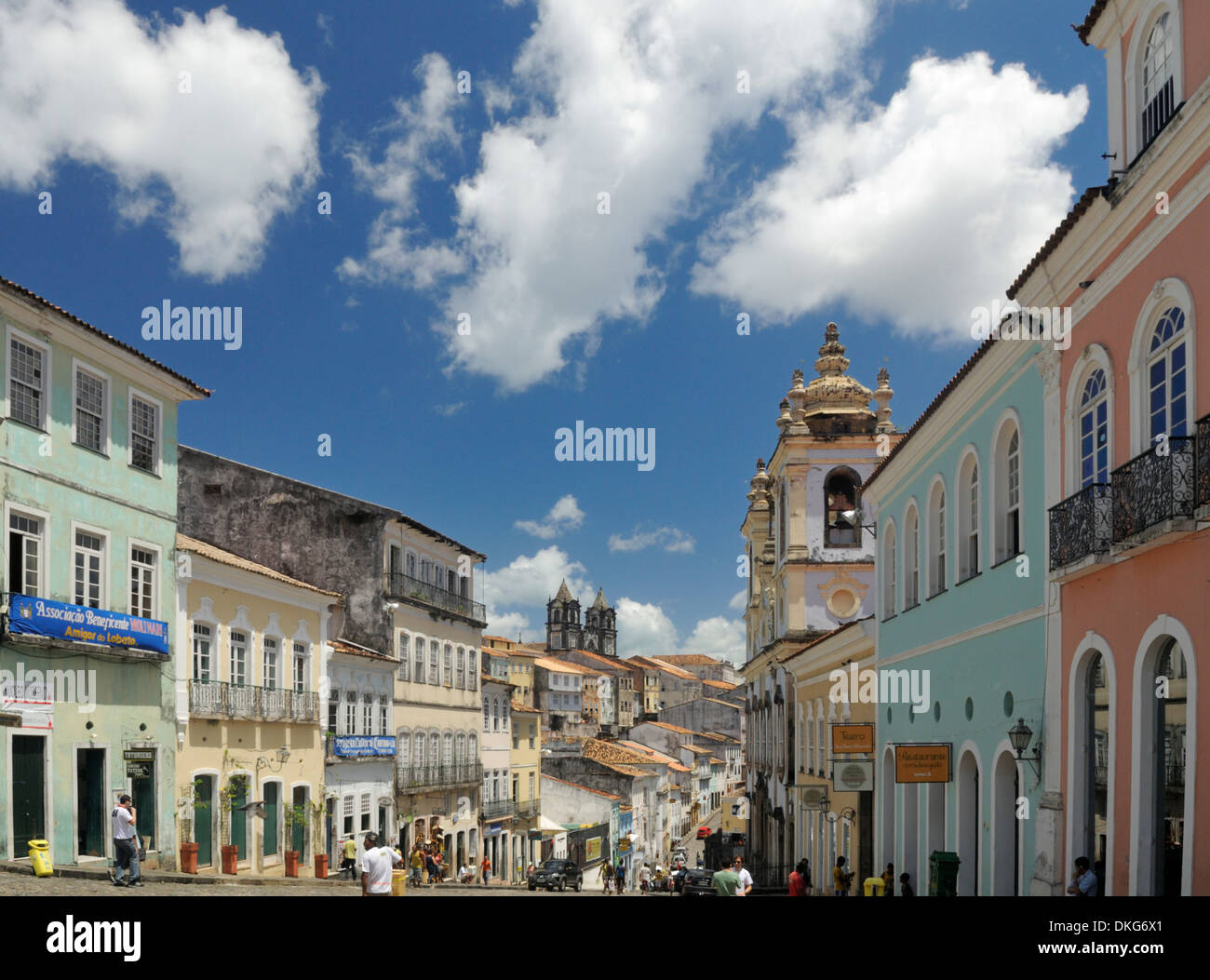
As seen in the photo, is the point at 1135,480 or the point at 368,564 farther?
the point at 368,564

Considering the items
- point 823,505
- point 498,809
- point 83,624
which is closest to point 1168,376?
point 83,624

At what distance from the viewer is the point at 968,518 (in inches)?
777

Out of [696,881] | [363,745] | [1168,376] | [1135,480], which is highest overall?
[1168,376]

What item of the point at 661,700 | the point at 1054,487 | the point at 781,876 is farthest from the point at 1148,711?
the point at 661,700

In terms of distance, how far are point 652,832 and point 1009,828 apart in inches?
2624

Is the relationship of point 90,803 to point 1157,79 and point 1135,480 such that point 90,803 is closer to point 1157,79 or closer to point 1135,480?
point 1135,480

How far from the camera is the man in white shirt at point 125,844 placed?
743 inches

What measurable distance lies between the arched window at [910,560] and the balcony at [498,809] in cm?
2825

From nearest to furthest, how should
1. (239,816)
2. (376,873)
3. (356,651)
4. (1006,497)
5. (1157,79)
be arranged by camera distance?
(1157,79) < (376,873) < (1006,497) < (239,816) < (356,651)

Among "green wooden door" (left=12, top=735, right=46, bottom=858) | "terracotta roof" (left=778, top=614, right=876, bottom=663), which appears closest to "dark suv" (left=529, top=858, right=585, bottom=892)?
"terracotta roof" (left=778, top=614, right=876, bottom=663)

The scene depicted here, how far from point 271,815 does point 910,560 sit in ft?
53.2

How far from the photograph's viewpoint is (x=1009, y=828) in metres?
17.2

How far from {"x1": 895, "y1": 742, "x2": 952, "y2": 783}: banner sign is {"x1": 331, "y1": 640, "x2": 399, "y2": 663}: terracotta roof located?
1895 cm

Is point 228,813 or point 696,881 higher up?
point 228,813
